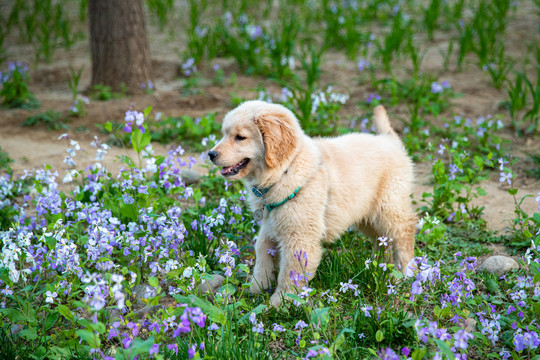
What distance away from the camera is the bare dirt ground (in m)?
4.93

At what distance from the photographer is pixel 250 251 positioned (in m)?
3.82

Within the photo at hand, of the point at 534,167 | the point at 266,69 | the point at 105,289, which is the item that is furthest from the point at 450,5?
the point at 105,289

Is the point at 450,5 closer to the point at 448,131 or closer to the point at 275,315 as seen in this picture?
the point at 448,131

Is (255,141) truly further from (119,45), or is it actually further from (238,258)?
(119,45)

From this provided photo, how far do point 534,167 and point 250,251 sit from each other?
2937 mm

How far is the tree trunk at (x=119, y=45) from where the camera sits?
20.7 ft

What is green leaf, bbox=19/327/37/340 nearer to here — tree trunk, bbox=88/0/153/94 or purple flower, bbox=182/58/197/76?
tree trunk, bbox=88/0/153/94

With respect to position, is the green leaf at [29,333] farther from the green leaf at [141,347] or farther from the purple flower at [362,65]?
the purple flower at [362,65]

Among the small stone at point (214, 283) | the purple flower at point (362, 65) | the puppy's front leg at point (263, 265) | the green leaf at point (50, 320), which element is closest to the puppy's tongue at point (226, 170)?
the puppy's front leg at point (263, 265)

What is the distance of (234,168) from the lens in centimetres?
323

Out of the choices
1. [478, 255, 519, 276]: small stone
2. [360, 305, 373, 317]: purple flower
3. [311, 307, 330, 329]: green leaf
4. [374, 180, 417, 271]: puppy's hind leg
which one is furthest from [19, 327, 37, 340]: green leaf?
[478, 255, 519, 276]: small stone

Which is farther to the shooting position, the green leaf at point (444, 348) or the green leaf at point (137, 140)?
the green leaf at point (137, 140)

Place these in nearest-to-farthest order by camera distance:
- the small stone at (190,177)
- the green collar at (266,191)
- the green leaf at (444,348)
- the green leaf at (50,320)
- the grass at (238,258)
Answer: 1. the green leaf at (444,348)
2. the grass at (238,258)
3. the green leaf at (50,320)
4. the green collar at (266,191)
5. the small stone at (190,177)

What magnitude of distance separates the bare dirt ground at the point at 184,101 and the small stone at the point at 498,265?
69 cm
